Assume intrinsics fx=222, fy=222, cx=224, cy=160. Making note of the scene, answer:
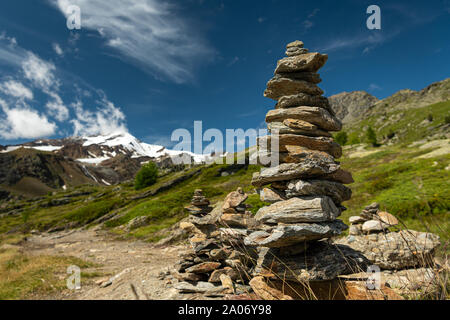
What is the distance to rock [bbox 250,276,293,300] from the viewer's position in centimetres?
633

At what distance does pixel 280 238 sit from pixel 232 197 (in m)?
6.03

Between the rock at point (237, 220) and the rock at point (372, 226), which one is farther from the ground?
the rock at point (237, 220)

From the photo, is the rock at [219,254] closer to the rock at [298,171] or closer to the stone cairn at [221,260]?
the stone cairn at [221,260]

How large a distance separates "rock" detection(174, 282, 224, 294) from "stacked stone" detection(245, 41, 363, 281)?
9.36 feet

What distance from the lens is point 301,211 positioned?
6809mm

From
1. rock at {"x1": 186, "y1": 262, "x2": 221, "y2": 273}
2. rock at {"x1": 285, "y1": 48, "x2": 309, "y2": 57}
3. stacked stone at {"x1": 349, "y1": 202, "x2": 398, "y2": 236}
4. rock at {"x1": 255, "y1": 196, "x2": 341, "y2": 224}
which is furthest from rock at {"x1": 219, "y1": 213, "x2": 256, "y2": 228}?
rock at {"x1": 285, "y1": 48, "x2": 309, "y2": 57}

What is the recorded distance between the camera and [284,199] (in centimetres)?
767

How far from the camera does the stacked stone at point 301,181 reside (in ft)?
21.7

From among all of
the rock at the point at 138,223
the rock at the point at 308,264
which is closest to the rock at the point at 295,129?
the rock at the point at 308,264

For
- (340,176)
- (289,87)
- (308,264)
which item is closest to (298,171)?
(340,176)

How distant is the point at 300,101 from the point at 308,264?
5.79 meters

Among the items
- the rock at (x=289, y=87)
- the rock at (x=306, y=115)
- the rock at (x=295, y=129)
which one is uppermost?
the rock at (x=289, y=87)

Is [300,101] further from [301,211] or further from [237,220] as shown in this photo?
[237,220]

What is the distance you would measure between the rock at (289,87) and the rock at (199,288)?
27.0 feet
